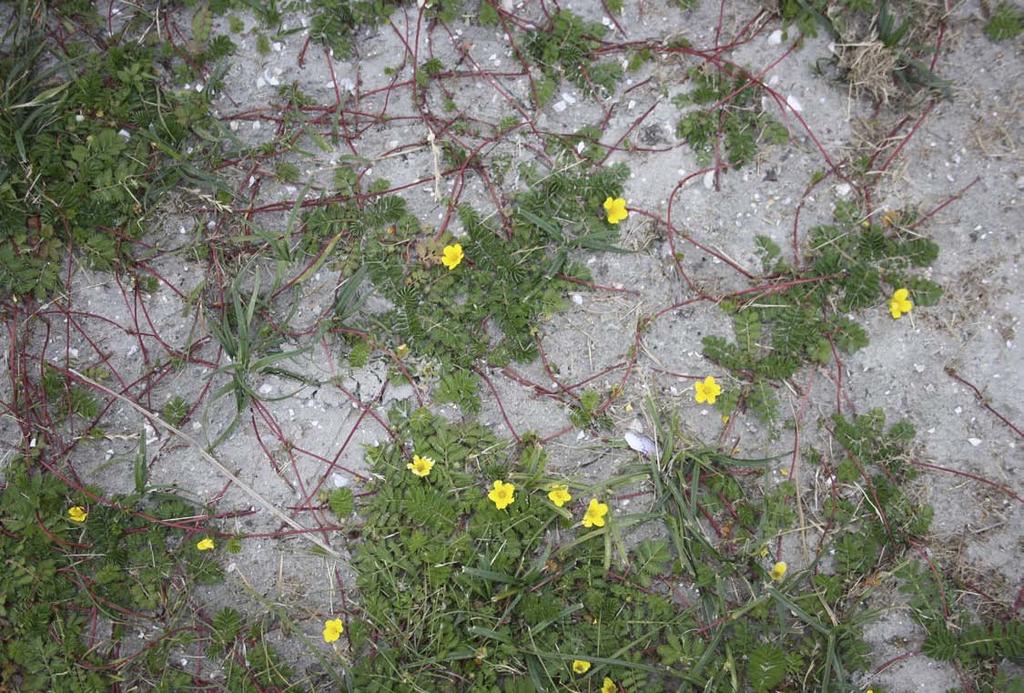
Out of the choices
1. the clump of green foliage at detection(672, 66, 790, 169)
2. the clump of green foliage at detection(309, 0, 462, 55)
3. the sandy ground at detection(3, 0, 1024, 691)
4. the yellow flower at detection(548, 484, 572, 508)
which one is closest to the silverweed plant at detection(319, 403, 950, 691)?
the yellow flower at detection(548, 484, 572, 508)

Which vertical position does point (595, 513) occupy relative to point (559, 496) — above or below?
below

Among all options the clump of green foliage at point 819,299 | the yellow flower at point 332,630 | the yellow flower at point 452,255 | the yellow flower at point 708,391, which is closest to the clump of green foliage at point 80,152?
the yellow flower at point 452,255

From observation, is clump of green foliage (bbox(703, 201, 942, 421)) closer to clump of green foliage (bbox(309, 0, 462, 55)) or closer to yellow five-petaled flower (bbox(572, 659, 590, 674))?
yellow five-petaled flower (bbox(572, 659, 590, 674))

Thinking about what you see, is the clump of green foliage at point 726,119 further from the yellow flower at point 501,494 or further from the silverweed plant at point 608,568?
the yellow flower at point 501,494

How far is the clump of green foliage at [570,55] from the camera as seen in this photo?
3.56m

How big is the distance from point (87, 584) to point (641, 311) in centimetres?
295

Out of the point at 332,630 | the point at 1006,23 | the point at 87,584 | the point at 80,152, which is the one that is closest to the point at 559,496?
the point at 332,630

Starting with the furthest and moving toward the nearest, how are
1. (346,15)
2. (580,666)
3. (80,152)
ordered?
(346,15), (80,152), (580,666)

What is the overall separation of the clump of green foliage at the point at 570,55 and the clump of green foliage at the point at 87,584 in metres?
2.78

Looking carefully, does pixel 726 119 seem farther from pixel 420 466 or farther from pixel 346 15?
pixel 420 466

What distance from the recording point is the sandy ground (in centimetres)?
340

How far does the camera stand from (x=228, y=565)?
3414mm

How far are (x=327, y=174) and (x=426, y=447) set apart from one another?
58.2 inches

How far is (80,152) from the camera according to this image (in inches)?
138
